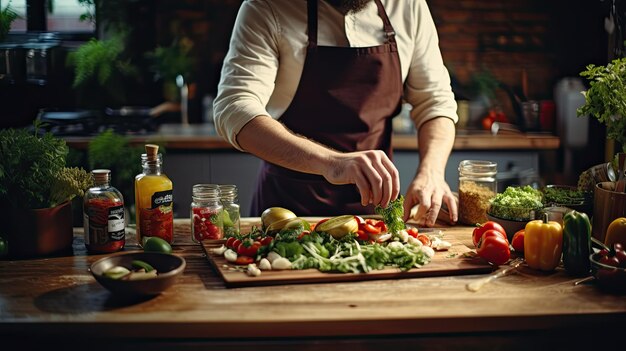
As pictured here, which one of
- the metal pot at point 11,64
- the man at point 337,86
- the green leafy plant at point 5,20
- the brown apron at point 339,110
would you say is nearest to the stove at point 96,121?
the metal pot at point 11,64

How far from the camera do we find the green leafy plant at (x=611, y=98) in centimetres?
196

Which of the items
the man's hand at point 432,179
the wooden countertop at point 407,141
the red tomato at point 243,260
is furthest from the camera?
the wooden countertop at point 407,141

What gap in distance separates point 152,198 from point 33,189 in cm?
31

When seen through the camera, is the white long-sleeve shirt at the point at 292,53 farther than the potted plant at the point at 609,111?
Yes

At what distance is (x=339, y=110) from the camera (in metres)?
2.56

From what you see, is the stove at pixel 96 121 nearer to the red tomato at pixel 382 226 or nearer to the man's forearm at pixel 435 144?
the man's forearm at pixel 435 144

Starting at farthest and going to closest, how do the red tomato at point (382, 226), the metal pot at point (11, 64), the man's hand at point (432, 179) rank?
the metal pot at point (11, 64), the man's hand at point (432, 179), the red tomato at point (382, 226)

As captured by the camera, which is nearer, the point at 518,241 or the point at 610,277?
the point at 610,277

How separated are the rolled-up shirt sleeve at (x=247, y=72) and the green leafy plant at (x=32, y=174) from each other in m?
0.54

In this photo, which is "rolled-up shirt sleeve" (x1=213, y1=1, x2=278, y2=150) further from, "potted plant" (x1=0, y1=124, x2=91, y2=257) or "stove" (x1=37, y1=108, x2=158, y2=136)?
"stove" (x1=37, y1=108, x2=158, y2=136)

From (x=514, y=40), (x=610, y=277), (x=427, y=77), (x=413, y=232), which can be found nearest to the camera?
(x=610, y=277)

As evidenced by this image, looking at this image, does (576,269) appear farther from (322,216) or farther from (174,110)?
(174,110)

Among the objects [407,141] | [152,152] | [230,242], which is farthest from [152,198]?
[407,141]

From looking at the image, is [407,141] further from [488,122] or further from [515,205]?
[515,205]
